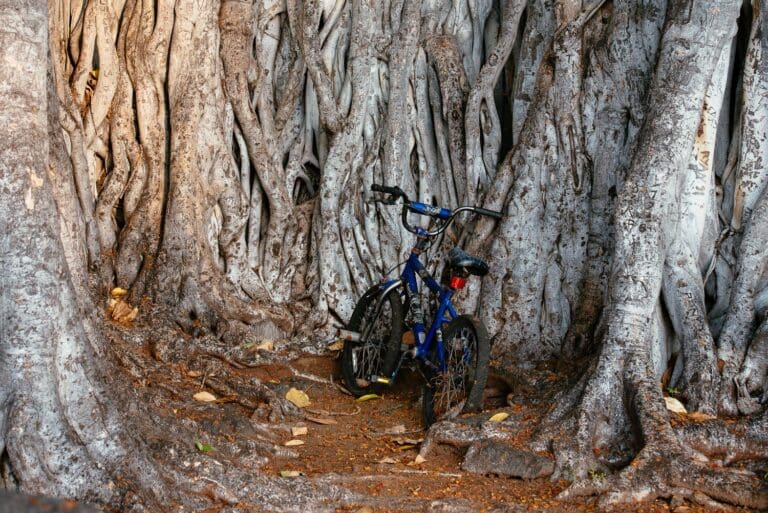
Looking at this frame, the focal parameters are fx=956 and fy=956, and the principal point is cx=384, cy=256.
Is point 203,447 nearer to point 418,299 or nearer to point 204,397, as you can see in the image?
point 204,397

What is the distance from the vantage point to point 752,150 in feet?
18.9

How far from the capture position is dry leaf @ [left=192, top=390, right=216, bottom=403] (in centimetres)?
582

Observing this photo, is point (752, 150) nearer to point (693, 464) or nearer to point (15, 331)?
point (693, 464)

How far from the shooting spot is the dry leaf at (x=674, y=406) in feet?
16.8

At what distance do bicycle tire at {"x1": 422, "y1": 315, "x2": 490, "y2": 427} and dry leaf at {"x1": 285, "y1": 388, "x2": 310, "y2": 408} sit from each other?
86cm

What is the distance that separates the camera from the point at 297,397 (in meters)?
6.17

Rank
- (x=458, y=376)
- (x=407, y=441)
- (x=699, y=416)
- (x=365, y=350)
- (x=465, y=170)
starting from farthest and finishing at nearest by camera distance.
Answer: (x=465, y=170) → (x=365, y=350) → (x=458, y=376) → (x=407, y=441) → (x=699, y=416)

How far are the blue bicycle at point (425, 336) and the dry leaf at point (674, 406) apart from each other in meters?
0.99

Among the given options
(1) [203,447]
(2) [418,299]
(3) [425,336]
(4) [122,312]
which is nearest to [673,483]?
(3) [425,336]

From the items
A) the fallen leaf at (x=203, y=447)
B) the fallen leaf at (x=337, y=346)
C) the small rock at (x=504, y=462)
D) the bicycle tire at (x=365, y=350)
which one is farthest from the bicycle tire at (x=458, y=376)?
the fallen leaf at (x=203, y=447)

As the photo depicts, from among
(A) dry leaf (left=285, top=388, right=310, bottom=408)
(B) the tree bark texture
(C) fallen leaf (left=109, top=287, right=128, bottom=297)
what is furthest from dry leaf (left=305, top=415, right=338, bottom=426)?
(C) fallen leaf (left=109, top=287, right=128, bottom=297)

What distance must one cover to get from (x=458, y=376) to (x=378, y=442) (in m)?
0.60

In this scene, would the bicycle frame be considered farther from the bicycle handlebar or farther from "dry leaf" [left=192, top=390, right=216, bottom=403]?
"dry leaf" [left=192, top=390, right=216, bottom=403]

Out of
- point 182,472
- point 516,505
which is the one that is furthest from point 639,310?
point 182,472
